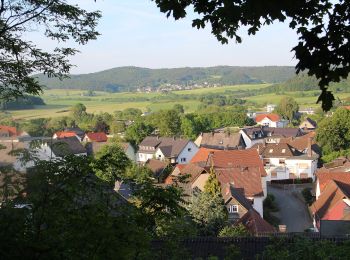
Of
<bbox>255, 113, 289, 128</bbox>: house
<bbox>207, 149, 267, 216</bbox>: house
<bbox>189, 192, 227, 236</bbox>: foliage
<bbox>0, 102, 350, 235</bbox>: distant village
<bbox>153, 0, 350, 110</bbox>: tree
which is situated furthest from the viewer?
<bbox>255, 113, 289, 128</bbox>: house

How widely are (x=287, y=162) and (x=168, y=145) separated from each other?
13.9 m

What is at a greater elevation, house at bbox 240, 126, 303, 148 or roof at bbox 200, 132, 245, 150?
roof at bbox 200, 132, 245, 150

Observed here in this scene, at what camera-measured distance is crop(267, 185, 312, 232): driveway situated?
91.7 feet

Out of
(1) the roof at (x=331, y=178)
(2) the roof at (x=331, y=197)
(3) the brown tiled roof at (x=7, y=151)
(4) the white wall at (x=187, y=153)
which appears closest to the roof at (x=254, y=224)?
(2) the roof at (x=331, y=197)

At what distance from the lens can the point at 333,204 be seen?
996 inches

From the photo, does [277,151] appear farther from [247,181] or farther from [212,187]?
[212,187]

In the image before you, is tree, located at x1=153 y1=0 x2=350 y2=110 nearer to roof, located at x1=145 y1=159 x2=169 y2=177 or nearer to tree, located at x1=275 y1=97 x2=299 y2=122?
roof, located at x1=145 y1=159 x2=169 y2=177

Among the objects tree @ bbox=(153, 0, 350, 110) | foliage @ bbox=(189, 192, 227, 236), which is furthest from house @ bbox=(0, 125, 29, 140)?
foliage @ bbox=(189, 192, 227, 236)

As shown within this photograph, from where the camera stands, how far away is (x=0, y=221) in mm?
5062

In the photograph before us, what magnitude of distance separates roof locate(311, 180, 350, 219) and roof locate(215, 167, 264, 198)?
372cm

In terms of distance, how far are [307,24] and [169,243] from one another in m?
4.09

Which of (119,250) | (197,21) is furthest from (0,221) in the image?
(197,21)

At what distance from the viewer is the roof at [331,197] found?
25.1 metres

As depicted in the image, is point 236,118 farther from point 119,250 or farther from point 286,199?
point 119,250
